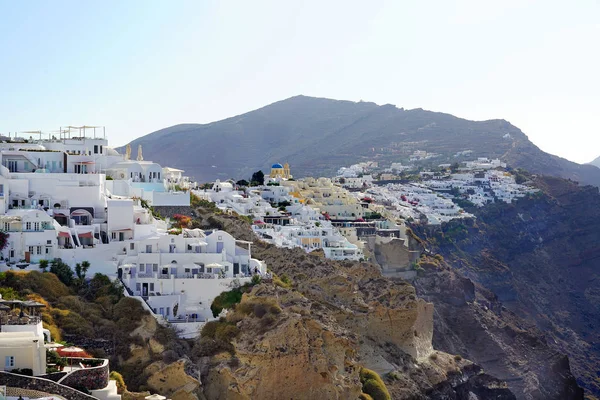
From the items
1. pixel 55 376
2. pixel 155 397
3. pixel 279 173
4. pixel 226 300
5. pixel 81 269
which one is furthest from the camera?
pixel 279 173

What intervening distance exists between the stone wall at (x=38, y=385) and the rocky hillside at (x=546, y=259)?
56.5m

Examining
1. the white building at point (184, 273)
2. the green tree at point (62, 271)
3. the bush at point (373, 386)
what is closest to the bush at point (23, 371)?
the white building at point (184, 273)

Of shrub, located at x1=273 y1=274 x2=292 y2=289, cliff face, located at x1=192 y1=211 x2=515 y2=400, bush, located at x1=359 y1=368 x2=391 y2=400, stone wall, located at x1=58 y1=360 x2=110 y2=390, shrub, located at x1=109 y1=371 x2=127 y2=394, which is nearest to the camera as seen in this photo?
stone wall, located at x1=58 y1=360 x2=110 y2=390

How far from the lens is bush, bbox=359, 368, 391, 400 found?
3997 centimetres

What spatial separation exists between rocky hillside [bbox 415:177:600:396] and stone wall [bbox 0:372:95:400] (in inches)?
2226

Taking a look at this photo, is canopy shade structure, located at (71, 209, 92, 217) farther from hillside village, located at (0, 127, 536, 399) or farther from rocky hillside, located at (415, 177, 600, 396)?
rocky hillside, located at (415, 177, 600, 396)

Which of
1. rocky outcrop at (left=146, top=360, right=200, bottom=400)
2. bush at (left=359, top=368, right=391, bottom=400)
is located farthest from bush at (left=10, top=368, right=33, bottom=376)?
bush at (left=359, top=368, right=391, bottom=400)

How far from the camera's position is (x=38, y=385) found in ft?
81.5

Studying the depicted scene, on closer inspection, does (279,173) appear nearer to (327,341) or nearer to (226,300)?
(226,300)

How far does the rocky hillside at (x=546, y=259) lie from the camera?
84938 mm

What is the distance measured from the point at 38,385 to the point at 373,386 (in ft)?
61.2

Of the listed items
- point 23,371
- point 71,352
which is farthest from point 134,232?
point 23,371

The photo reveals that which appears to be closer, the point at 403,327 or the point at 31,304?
the point at 31,304

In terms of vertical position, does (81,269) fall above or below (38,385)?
above
